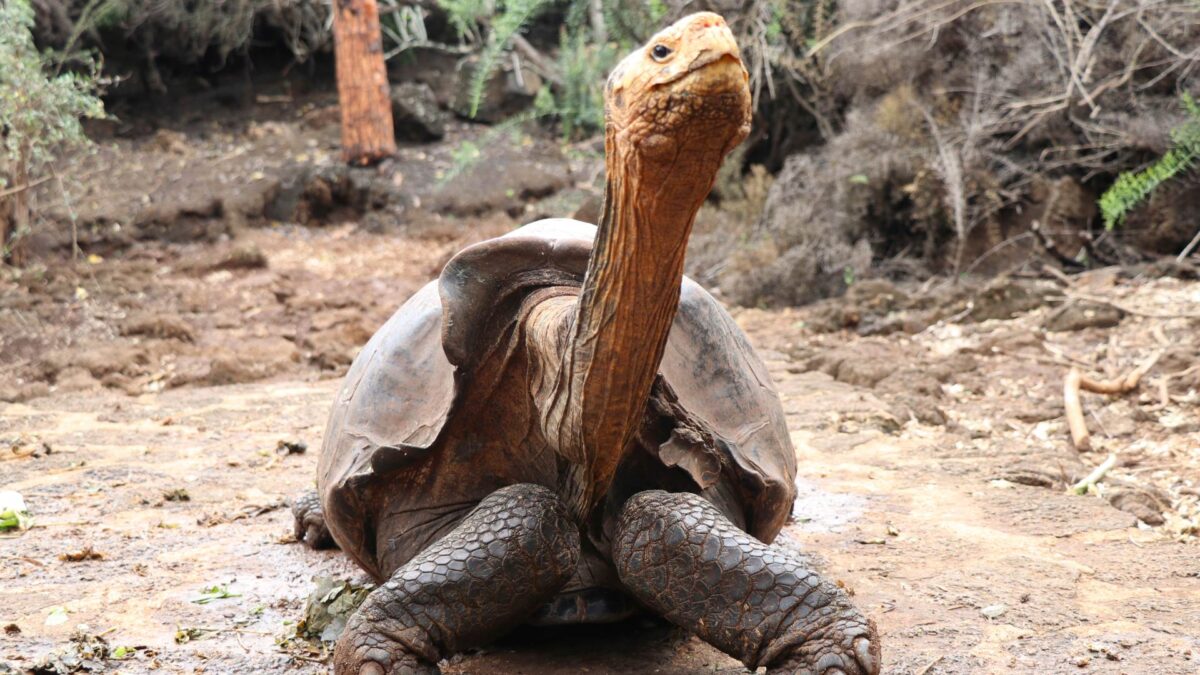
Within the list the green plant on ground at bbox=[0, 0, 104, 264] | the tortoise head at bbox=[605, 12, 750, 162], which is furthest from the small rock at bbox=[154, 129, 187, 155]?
the tortoise head at bbox=[605, 12, 750, 162]

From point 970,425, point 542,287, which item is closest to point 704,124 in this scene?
point 542,287

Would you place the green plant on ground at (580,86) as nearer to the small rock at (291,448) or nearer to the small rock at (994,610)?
the small rock at (291,448)

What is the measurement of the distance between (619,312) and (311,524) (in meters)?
1.68

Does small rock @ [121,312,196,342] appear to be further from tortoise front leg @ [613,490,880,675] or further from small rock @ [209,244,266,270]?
tortoise front leg @ [613,490,880,675]

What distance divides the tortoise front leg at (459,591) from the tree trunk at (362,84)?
7.78 metres

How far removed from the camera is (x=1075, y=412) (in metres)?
4.10

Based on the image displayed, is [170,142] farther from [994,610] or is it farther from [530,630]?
[994,610]

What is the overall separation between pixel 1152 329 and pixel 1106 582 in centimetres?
258

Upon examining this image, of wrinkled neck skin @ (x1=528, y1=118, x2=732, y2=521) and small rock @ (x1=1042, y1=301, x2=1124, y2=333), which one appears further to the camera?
small rock @ (x1=1042, y1=301, x2=1124, y2=333)

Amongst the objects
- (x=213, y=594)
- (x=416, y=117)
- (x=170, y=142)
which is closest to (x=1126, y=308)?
(x=213, y=594)

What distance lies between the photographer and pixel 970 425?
4.29 m

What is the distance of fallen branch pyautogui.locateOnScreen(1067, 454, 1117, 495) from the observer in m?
3.46

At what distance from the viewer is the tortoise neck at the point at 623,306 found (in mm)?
1505

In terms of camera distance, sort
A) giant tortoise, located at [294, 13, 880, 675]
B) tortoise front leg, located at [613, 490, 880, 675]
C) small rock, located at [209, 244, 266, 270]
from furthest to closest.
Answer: small rock, located at [209, 244, 266, 270], tortoise front leg, located at [613, 490, 880, 675], giant tortoise, located at [294, 13, 880, 675]
